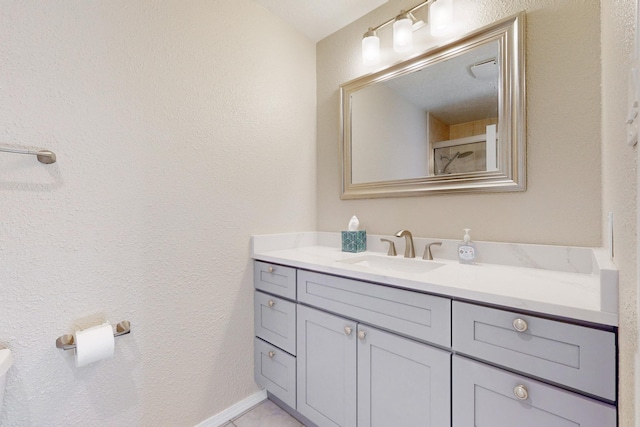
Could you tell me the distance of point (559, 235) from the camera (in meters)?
1.11

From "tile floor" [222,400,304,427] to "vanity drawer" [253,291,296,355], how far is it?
373mm

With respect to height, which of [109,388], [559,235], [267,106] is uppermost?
[267,106]

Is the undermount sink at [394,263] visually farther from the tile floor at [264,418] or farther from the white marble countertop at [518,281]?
the tile floor at [264,418]

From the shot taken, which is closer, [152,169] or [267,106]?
[152,169]

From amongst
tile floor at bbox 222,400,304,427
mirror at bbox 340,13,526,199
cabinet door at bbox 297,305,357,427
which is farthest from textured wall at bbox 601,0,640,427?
tile floor at bbox 222,400,304,427

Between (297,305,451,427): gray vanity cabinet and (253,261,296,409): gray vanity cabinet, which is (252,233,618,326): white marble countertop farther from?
(297,305,451,427): gray vanity cabinet

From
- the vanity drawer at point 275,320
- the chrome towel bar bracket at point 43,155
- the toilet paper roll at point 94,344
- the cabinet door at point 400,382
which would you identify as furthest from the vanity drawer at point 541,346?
the chrome towel bar bracket at point 43,155

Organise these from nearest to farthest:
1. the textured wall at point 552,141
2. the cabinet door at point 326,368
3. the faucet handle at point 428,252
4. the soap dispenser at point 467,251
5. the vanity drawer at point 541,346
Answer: the vanity drawer at point 541,346 → the textured wall at point 552,141 → the cabinet door at point 326,368 → the soap dispenser at point 467,251 → the faucet handle at point 428,252

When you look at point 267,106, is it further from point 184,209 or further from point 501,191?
point 501,191

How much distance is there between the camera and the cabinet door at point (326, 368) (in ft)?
3.77

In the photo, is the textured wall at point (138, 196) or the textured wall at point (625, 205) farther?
the textured wall at point (138, 196)

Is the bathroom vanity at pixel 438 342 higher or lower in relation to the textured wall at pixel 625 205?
lower

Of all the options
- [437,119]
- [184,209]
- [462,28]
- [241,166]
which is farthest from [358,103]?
[184,209]

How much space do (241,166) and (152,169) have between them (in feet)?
1.44
